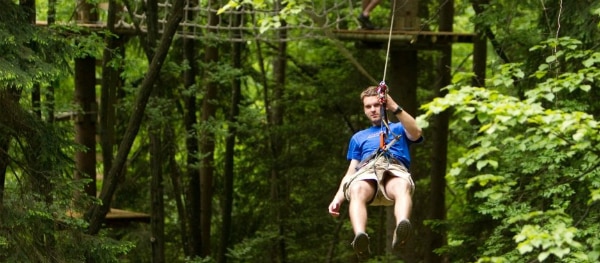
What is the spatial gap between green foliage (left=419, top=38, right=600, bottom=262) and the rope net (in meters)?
2.34

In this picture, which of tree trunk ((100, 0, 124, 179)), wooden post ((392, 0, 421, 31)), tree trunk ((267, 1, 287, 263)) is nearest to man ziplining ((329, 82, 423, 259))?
wooden post ((392, 0, 421, 31))

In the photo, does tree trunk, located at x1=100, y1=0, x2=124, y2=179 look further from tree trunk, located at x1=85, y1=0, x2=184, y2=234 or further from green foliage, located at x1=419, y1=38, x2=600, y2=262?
green foliage, located at x1=419, y1=38, x2=600, y2=262

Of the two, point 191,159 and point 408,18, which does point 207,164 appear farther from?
point 408,18

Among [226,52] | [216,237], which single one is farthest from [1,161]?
[216,237]

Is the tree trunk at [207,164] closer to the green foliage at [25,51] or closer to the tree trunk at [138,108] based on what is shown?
the tree trunk at [138,108]

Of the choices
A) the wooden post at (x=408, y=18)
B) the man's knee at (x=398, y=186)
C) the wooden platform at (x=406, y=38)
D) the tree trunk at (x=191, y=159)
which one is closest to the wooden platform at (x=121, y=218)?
the tree trunk at (x=191, y=159)

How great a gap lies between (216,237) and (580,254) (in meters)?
11.4

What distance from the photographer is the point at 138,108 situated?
9.30 meters

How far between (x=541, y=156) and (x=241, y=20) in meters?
4.57

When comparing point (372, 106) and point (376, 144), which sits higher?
point (372, 106)

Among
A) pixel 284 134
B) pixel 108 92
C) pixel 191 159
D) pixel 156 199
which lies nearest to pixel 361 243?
pixel 156 199

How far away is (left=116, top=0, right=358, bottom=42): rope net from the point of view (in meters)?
10.3

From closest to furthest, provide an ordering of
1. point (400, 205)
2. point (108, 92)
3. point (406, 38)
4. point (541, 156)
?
point (400, 205)
point (541, 156)
point (406, 38)
point (108, 92)

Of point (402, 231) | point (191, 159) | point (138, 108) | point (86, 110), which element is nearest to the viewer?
point (402, 231)
